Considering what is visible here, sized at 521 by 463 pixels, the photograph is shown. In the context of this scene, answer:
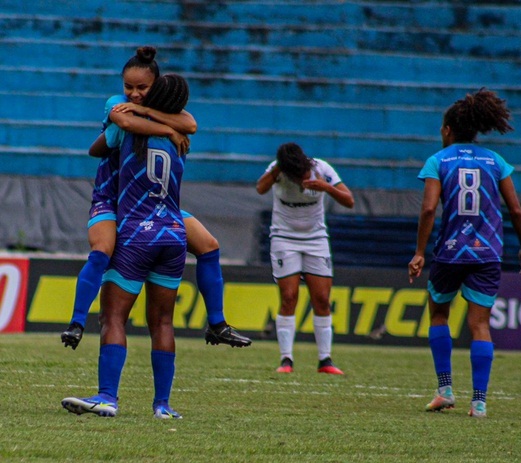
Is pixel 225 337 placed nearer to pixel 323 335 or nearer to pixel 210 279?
pixel 210 279

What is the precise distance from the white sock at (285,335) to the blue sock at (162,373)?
3.88 metres

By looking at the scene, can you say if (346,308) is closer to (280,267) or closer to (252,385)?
(280,267)

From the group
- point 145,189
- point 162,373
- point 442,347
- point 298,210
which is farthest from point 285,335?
point 145,189

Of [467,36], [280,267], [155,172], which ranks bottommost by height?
[280,267]

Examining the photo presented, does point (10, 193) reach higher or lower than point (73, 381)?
higher

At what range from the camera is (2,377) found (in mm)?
7758

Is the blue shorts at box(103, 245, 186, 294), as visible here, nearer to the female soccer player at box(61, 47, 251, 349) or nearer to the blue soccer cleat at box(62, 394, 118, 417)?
the female soccer player at box(61, 47, 251, 349)

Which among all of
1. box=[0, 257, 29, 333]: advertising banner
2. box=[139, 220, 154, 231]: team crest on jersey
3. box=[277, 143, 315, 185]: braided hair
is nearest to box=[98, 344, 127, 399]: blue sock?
box=[139, 220, 154, 231]: team crest on jersey

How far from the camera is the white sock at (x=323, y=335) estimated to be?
9.92 meters

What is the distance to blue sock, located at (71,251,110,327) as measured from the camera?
18.6ft

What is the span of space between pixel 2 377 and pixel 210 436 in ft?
9.88

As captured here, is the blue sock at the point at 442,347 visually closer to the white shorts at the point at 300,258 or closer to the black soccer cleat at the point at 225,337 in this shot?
the black soccer cleat at the point at 225,337

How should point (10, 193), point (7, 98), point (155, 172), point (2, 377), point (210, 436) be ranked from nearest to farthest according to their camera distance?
point (210, 436) < point (155, 172) < point (2, 377) < point (10, 193) < point (7, 98)

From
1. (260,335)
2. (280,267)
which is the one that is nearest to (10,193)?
(260,335)
